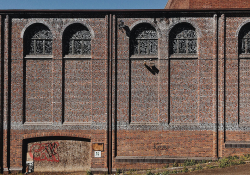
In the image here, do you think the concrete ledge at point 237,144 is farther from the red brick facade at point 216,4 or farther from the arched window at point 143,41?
the red brick facade at point 216,4

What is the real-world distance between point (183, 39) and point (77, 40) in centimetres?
557

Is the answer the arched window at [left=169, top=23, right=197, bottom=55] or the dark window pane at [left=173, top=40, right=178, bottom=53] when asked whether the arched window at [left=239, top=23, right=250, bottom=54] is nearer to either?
the arched window at [left=169, top=23, right=197, bottom=55]

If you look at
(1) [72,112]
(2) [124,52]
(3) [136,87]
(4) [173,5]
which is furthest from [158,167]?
(4) [173,5]

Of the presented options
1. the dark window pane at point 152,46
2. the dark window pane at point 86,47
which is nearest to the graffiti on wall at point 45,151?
the dark window pane at point 86,47

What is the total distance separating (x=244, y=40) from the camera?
30.2 feet

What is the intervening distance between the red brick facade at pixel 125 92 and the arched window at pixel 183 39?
0.38ft

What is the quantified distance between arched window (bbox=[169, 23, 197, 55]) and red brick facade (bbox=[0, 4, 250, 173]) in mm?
115

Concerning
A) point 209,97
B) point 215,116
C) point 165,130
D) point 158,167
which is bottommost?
point 158,167

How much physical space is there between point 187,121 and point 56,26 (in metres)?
8.37

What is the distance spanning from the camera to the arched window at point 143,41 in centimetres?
928

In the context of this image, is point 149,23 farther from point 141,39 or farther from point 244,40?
point 244,40

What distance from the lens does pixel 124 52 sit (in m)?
9.09

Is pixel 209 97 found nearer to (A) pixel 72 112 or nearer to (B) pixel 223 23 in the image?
(B) pixel 223 23

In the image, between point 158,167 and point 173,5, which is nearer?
point 158,167
